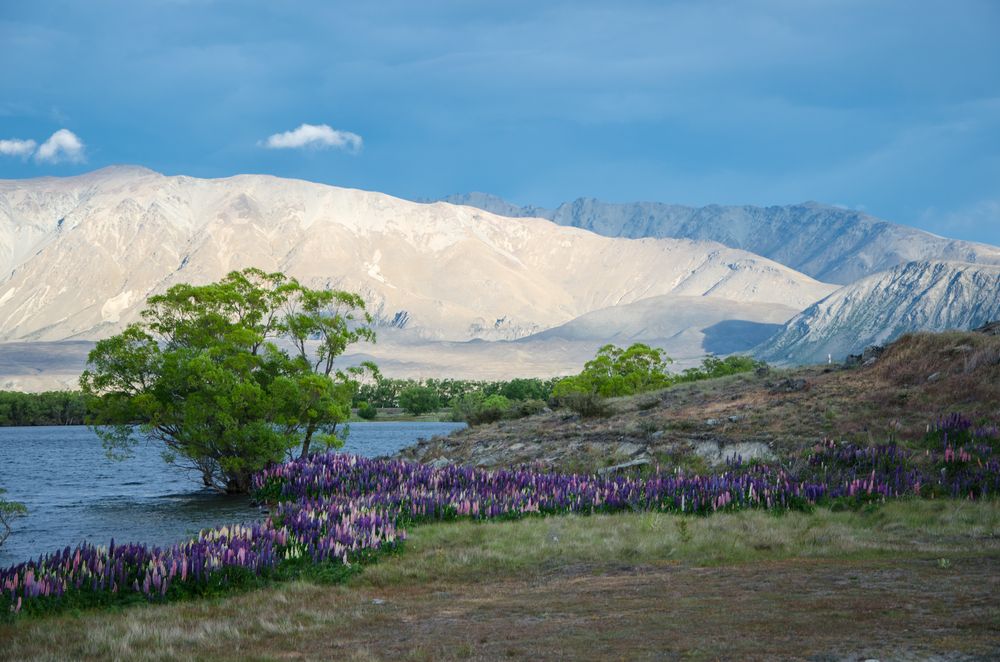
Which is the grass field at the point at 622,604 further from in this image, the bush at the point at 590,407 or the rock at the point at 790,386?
the bush at the point at 590,407

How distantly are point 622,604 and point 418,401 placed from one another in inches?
6122

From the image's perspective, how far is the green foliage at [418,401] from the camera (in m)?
165

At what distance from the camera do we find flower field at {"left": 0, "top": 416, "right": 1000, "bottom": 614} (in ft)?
41.6

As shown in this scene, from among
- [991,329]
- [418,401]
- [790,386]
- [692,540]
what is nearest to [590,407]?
[790,386]

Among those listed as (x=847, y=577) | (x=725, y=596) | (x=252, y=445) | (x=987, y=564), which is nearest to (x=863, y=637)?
(x=725, y=596)

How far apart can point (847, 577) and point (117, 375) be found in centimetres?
3144

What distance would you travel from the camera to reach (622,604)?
10953 mm

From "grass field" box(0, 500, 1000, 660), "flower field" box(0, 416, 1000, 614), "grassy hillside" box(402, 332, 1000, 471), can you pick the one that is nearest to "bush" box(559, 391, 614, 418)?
"grassy hillside" box(402, 332, 1000, 471)

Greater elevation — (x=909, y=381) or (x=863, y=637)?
(x=909, y=381)

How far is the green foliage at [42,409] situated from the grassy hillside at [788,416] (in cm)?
12558

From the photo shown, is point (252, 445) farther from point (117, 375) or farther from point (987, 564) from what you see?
point (987, 564)

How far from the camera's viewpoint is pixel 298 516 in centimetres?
1608

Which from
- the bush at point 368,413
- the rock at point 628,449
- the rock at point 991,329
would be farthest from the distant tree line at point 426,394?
the rock at point 628,449

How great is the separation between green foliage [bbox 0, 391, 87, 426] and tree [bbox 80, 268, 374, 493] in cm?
11287
